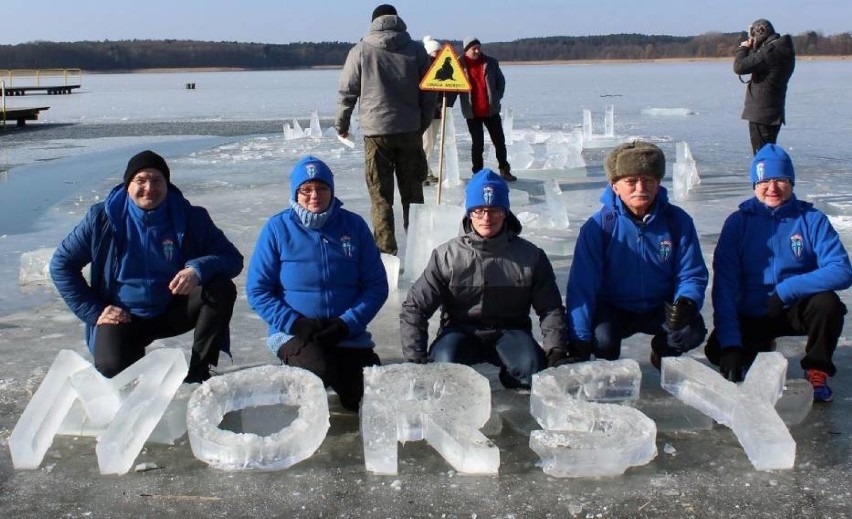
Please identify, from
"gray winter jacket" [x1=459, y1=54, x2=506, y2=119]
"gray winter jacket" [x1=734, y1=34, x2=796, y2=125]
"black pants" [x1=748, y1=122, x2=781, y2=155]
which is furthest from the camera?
"gray winter jacket" [x1=459, y1=54, x2=506, y2=119]

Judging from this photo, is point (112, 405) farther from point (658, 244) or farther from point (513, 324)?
point (658, 244)

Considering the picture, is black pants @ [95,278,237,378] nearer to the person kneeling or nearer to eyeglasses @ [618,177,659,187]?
the person kneeling

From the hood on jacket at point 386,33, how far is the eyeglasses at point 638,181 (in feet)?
9.24

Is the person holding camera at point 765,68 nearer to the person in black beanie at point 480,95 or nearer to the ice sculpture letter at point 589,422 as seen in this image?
the person in black beanie at point 480,95

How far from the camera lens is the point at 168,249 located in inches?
151

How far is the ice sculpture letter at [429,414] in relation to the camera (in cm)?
306

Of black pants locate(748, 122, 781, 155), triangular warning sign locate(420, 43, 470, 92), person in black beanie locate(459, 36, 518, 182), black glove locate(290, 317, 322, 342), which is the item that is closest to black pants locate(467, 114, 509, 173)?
person in black beanie locate(459, 36, 518, 182)

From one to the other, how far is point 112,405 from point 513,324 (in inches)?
64.3

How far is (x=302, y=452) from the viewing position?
10.2 ft

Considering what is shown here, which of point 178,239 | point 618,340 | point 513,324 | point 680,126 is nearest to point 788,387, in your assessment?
point 618,340

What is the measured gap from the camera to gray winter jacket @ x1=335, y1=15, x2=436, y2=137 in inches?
244

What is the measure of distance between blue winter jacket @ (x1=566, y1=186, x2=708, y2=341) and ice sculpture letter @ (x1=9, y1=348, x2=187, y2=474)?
1636 millimetres

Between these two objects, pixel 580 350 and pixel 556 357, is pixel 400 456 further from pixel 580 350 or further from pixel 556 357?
pixel 580 350

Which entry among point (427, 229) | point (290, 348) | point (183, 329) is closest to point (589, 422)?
point (290, 348)
